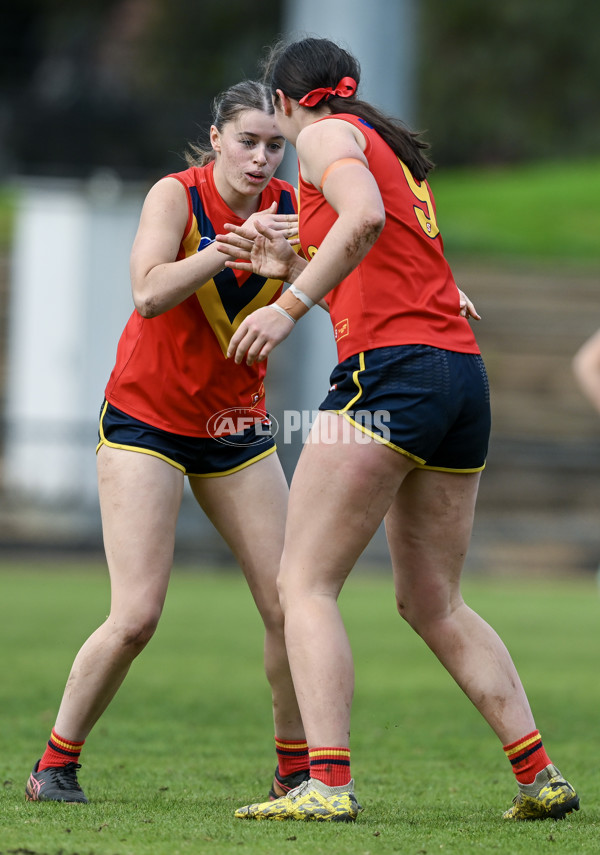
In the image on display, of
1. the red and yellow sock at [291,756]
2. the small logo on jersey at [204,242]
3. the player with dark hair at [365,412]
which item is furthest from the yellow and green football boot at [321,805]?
the small logo on jersey at [204,242]

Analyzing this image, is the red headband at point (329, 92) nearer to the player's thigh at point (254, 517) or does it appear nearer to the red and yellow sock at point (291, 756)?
the player's thigh at point (254, 517)

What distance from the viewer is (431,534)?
12.9 ft

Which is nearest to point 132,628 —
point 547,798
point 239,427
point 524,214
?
point 239,427

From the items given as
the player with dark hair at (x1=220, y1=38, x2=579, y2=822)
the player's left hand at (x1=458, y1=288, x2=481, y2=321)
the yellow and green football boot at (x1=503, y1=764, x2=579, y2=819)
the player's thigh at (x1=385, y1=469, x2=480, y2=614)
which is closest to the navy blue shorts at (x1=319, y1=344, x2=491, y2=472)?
the player with dark hair at (x1=220, y1=38, x2=579, y2=822)

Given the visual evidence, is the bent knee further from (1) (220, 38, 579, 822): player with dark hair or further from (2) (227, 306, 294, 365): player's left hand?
(2) (227, 306, 294, 365): player's left hand

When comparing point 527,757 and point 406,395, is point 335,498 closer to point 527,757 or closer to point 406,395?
point 406,395

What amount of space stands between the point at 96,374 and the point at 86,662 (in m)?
14.3

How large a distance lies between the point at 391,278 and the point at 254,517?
1.06 meters

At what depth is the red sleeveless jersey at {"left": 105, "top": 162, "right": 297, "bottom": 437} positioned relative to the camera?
4324 millimetres

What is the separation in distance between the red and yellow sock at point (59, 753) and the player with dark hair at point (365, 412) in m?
0.70

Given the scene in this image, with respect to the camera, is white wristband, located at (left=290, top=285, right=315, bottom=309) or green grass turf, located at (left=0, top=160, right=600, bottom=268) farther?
green grass turf, located at (left=0, top=160, right=600, bottom=268)

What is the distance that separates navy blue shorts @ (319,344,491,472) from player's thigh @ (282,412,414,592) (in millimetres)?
40

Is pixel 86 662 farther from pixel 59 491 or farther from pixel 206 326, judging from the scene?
pixel 59 491

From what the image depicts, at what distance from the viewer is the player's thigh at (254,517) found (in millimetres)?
4395
